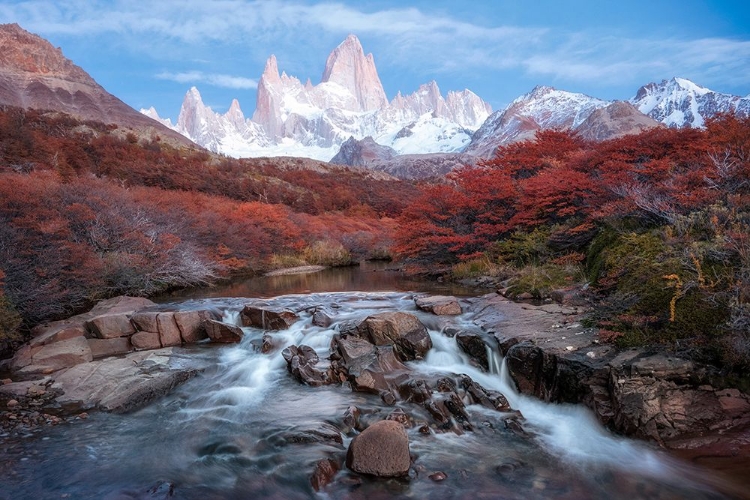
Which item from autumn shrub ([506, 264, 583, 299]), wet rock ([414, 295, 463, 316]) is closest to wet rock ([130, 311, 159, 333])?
wet rock ([414, 295, 463, 316])

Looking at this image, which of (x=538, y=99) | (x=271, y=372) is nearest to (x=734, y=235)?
(x=271, y=372)

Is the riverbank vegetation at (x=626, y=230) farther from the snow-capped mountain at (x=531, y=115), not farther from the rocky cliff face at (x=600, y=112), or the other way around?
the snow-capped mountain at (x=531, y=115)

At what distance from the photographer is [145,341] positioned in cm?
879

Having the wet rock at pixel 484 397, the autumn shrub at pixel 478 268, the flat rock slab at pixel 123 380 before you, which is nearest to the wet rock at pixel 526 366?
the wet rock at pixel 484 397

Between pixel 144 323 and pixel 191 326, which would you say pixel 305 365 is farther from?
pixel 144 323

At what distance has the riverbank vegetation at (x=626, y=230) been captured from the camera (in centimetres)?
567

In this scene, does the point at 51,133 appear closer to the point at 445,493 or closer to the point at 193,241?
the point at 193,241

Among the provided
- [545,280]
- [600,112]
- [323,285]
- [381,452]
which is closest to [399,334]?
[381,452]

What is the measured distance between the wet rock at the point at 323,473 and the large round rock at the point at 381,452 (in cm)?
17

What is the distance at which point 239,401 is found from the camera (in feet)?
22.2

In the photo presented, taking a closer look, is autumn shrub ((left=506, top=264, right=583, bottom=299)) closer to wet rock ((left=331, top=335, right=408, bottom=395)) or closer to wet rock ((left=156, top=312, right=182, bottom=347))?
wet rock ((left=331, top=335, right=408, bottom=395))

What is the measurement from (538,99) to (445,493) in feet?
621

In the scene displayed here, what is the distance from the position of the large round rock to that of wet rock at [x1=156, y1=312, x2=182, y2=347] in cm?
583

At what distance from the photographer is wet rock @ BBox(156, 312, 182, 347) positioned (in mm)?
8961
